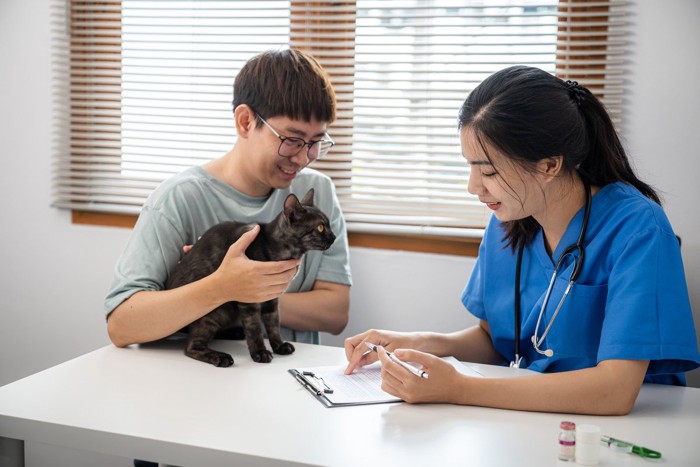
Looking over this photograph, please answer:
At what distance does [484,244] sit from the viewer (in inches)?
70.4

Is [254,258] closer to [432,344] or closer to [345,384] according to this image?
[345,384]

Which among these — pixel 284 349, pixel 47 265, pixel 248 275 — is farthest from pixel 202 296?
pixel 47 265

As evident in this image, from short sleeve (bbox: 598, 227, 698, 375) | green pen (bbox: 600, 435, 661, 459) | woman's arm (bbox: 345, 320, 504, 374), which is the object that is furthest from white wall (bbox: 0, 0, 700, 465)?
green pen (bbox: 600, 435, 661, 459)

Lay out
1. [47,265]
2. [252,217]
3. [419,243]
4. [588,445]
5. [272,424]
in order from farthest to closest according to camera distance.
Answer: [47,265]
[419,243]
[252,217]
[272,424]
[588,445]

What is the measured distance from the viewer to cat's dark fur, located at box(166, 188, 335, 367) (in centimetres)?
160

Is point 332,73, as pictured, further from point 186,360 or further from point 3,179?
point 3,179

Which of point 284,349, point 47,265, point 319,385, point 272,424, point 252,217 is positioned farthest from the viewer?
point 47,265

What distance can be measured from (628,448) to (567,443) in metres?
0.12

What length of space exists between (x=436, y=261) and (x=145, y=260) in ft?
3.52

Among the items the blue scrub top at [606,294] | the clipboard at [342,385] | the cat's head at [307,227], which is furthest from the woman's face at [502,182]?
the clipboard at [342,385]

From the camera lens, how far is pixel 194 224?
187 centimetres

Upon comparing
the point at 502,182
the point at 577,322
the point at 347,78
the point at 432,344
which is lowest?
the point at 432,344

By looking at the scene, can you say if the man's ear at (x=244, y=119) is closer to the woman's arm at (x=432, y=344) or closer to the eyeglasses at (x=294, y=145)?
A: the eyeglasses at (x=294, y=145)

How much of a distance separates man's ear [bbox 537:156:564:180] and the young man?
60cm
